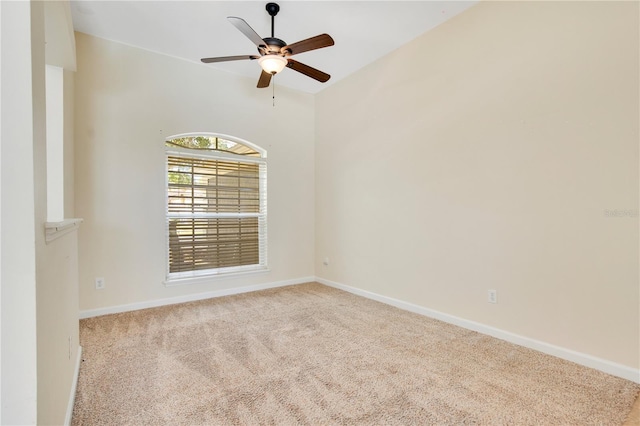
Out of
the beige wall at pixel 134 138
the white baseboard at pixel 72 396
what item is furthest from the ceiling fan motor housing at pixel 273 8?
the white baseboard at pixel 72 396

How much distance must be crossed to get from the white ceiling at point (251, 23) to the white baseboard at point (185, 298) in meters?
2.94

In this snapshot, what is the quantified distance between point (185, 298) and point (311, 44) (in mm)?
3201

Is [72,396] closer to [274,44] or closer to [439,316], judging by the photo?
[274,44]

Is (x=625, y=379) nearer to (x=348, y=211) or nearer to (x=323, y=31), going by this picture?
(x=348, y=211)

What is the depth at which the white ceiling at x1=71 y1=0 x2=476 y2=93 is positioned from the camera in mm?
2799

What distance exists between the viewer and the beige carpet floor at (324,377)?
169 cm

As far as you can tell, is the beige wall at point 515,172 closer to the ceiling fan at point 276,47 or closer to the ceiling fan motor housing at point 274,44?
the ceiling fan at point 276,47

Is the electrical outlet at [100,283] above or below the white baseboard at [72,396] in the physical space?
above

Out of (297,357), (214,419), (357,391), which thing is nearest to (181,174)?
(297,357)

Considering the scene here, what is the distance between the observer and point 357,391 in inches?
74.9

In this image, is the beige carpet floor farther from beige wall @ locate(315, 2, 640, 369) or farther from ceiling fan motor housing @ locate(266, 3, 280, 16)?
ceiling fan motor housing @ locate(266, 3, 280, 16)

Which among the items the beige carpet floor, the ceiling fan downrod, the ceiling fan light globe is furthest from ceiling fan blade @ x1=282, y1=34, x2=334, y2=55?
the beige carpet floor

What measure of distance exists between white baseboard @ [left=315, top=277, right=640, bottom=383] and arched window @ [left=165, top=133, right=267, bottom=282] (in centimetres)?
200

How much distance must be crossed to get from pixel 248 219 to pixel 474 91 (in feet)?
10.4
